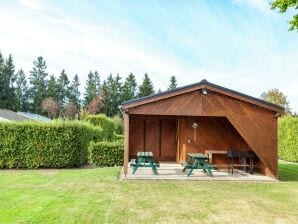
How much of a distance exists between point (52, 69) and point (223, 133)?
52.2m

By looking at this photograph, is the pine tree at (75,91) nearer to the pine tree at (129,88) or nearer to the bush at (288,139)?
the pine tree at (129,88)

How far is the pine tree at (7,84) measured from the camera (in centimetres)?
5000

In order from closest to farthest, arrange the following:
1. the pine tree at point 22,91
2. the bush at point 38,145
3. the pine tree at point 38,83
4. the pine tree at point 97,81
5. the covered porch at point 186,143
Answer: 1. the covered porch at point 186,143
2. the bush at point 38,145
3. the pine tree at point 22,91
4. the pine tree at point 38,83
5. the pine tree at point 97,81

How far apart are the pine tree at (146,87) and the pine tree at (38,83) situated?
56.6 ft

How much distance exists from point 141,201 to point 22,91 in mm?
53850

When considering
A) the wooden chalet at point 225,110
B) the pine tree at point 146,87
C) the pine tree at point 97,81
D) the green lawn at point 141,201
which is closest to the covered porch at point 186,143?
the wooden chalet at point 225,110

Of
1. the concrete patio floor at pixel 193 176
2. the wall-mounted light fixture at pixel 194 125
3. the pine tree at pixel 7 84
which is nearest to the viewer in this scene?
the concrete patio floor at pixel 193 176

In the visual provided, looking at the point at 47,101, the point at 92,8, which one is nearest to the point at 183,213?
the point at 92,8

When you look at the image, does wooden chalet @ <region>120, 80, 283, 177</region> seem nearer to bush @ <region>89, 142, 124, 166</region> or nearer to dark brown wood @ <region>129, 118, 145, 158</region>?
bush @ <region>89, 142, 124, 166</region>

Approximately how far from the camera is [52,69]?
6122 cm

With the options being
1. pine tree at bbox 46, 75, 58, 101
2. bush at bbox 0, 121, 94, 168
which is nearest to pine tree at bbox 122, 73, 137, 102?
pine tree at bbox 46, 75, 58, 101

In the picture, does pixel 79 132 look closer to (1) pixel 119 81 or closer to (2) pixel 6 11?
(2) pixel 6 11

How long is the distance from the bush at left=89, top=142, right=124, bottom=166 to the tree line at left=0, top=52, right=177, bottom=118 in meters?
38.9

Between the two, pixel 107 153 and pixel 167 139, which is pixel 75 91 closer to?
pixel 167 139
